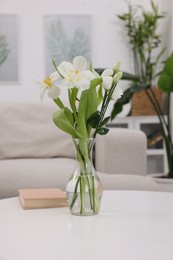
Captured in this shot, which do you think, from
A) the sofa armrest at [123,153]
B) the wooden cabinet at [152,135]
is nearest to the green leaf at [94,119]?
the sofa armrest at [123,153]

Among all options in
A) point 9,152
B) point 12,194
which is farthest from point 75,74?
point 9,152

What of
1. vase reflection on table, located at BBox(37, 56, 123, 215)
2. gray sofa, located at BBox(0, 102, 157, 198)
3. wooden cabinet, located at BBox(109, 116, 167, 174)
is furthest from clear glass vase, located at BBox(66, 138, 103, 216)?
wooden cabinet, located at BBox(109, 116, 167, 174)

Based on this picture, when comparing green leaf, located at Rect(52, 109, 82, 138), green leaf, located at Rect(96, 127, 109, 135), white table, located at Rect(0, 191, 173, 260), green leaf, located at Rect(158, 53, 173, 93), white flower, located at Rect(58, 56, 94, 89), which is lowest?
white table, located at Rect(0, 191, 173, 260)

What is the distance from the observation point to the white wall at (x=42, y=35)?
4211 millimetres

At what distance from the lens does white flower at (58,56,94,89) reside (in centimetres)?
125

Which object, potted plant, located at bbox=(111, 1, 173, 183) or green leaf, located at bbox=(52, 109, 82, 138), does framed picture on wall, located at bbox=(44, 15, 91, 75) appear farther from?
green leaf, located at bbox=(52, 109, 82, 138)

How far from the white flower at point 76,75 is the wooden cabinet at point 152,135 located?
2724mm

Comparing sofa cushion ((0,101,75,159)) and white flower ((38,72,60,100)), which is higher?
white flower ((38,72,60,100))

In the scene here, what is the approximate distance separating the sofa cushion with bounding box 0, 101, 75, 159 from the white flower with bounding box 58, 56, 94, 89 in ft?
5.28

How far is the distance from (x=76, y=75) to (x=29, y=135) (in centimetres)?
166

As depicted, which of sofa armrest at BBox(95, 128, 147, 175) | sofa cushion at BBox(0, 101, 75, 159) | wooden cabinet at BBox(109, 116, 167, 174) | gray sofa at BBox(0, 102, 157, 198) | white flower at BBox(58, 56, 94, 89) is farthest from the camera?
wooden cabinet at BBox(109, 116, 167, 174)

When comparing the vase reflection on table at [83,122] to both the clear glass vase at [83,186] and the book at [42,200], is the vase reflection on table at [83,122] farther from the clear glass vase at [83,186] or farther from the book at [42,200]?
the book at [42,200]

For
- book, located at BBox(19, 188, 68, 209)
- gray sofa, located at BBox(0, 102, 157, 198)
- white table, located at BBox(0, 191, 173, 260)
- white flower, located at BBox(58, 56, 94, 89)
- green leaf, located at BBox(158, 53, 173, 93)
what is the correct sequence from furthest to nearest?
1. green leaf, located at BBox(158, 53, 173, 93)
2. gray sofa, located at BBox(0, 102, 157, 198)
3. book, located at BBox(19, 188, 68, 209)
4. white flower, located at BBox(58, 56, 94, 89)
5. white table, located at BBox(0, 191, 173, 260)

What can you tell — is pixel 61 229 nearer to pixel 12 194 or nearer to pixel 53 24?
pixel 12 194
